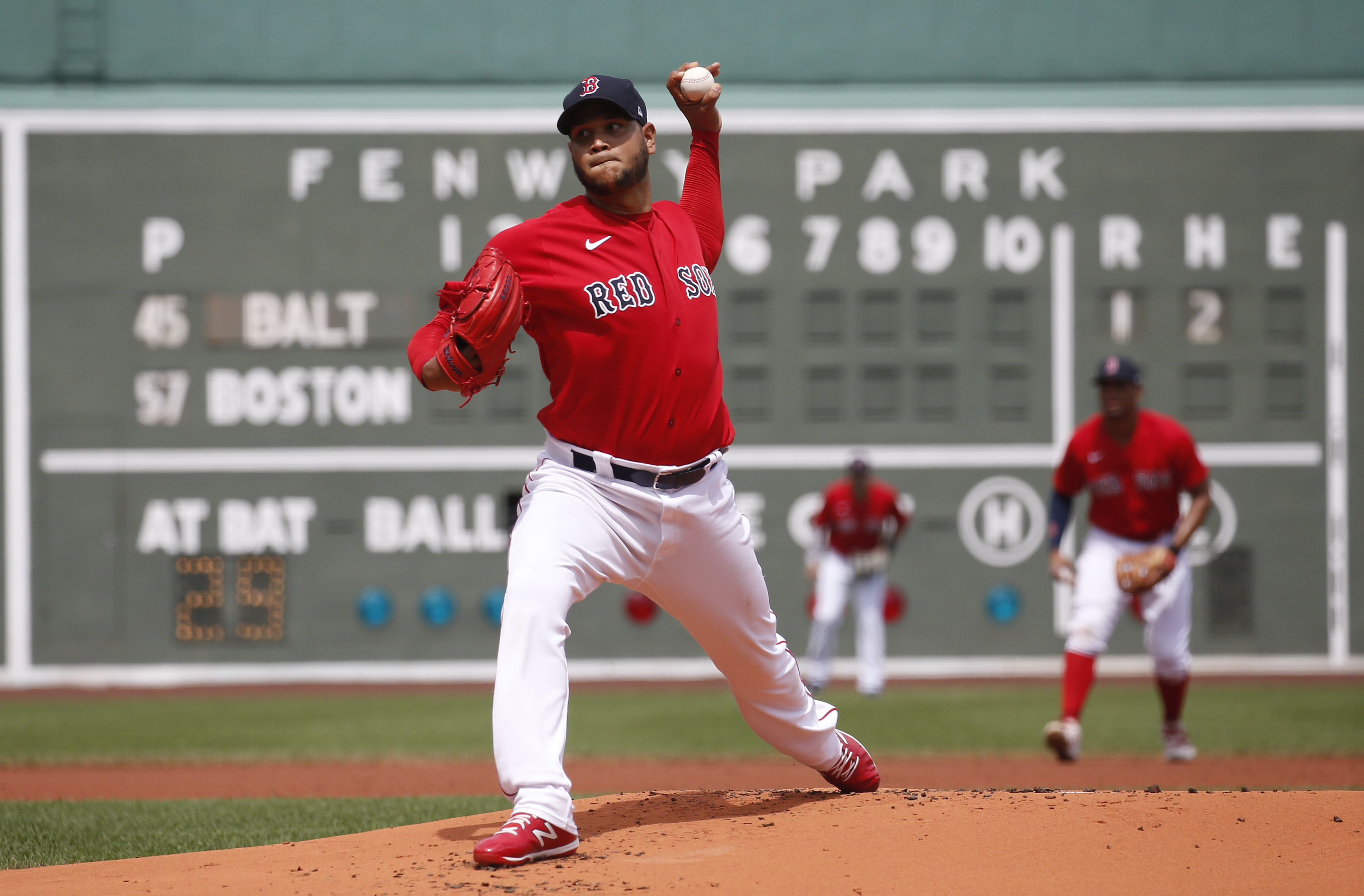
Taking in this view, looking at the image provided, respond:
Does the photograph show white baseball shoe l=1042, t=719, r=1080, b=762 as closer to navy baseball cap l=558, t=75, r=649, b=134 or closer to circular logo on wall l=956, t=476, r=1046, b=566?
navy baseball cap l=558, t=75, r=649, b=134

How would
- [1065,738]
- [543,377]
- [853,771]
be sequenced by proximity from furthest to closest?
[543,377] → [1065,738] → [853,771]

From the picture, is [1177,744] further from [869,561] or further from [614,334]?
[614,334]

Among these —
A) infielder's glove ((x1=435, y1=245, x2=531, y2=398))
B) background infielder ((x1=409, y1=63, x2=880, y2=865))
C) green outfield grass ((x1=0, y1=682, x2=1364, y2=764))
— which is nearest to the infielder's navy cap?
green outfield grass ((x1=0, y1=682, x2=1364, y2=764))

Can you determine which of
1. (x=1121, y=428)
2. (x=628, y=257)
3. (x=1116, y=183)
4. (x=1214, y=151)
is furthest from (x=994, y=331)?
(x=628, y=257)

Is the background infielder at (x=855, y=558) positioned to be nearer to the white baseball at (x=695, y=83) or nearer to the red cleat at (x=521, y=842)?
the white baseball at (x=695, y=83)

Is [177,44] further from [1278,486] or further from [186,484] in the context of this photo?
[1278,486]

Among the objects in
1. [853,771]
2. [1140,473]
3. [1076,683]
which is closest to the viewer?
[853,771]

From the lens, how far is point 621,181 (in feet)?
12.1

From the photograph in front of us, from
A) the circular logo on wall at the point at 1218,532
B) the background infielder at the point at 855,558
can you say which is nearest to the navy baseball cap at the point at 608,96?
the background infielder at the point at 855,558

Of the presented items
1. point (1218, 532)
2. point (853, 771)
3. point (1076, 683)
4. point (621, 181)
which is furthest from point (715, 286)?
point (621, 181)

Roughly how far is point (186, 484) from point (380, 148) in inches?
149

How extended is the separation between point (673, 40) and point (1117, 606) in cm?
830

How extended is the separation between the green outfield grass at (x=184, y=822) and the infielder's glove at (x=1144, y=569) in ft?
11.3

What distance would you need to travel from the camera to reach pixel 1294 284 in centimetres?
1302
